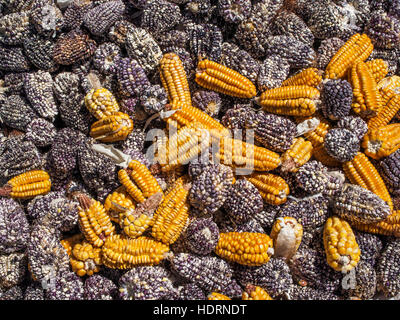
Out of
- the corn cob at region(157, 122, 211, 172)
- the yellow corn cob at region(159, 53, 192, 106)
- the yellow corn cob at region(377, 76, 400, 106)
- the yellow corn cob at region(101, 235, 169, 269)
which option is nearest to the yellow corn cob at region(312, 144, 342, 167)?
the yellow corn cob at region(377, 76, 400, 106)

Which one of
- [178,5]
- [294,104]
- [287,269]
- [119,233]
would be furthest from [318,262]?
Answer: [178,5]

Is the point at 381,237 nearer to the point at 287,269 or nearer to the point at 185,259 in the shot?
the point at 287,269

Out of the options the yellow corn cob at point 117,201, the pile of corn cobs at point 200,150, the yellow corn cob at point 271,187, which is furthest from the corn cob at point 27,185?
the yellow corn cob at point 271,187

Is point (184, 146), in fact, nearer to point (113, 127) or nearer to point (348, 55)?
point (113, 127)

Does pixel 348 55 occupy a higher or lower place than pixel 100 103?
higher

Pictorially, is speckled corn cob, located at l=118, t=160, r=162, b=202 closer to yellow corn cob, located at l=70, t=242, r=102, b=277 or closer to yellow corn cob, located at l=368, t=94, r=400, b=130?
yellow corn cob, located at l=70, t=242, r=102, b=277

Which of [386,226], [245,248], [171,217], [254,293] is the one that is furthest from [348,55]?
[254,293]
